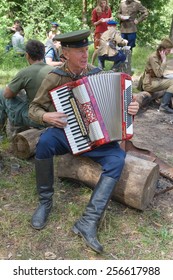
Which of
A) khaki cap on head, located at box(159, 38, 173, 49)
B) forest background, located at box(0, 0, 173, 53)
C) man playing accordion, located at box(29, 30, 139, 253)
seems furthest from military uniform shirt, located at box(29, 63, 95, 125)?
forest background, located at box(0, 0, 173, 53)

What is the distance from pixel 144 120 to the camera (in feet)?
20.5

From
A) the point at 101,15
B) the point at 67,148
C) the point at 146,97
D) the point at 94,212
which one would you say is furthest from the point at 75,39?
the point at 101,15

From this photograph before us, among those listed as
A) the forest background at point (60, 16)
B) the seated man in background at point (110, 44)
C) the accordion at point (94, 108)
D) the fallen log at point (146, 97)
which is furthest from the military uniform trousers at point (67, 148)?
the forest background at point (60, 16)

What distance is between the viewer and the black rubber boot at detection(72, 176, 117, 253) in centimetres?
305

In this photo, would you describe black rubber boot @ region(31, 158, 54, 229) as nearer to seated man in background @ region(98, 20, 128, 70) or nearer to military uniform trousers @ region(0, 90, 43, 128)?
military uniform trousers @ region(0, 90, 43, 128)

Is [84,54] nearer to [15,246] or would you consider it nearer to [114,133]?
[114,133]

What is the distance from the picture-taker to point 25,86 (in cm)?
438

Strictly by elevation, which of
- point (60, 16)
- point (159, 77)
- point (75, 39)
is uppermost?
point (75, 39)

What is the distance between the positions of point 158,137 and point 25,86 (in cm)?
222

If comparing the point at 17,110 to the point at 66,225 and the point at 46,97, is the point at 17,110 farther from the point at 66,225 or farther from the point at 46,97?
the point at 66,225

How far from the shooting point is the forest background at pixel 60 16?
14.3 meters

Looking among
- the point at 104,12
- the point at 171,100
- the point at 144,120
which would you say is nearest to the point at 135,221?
the point at 144,120

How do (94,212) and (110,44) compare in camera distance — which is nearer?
(94,212)

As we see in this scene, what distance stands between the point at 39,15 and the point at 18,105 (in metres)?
11.4
